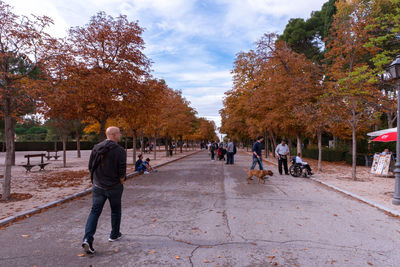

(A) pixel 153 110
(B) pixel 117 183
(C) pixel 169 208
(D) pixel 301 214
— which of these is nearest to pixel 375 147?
(A) pixel 153 110

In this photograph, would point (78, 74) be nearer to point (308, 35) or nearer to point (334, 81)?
point (334, 81)

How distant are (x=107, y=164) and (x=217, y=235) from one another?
216 cm

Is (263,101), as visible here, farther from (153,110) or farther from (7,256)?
(7,256)

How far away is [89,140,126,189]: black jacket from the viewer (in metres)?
4.04

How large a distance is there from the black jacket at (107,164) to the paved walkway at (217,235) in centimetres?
100

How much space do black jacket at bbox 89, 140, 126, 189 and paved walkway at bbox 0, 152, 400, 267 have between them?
1.00 metres

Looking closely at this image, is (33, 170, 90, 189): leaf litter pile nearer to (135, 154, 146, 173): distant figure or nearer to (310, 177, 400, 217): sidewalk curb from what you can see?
(135, 154, 146, 173): distant figure

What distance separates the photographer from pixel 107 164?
4.05 meters

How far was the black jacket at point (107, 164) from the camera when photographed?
4.04 metres

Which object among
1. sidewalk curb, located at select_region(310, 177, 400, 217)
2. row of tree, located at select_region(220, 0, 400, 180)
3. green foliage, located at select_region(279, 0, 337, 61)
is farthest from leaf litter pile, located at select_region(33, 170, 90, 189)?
green foliage, located at select_region(279, 0, 337, 61)

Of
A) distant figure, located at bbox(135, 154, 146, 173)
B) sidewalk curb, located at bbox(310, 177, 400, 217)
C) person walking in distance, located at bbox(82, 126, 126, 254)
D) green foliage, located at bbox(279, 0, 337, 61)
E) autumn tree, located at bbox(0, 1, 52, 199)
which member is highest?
green foliage, located at bbox(279, 0, 337, 61)

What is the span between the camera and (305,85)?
57.8 ft

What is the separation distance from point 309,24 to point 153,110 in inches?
1217

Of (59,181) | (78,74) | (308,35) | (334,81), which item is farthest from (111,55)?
(308,35)
